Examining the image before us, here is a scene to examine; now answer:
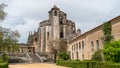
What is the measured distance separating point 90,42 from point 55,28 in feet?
129

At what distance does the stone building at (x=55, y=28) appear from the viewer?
8781 cm

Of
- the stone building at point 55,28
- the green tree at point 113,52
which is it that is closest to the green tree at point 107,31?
the green tree at point 113,52

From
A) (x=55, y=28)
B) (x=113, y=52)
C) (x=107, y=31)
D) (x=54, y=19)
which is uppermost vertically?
(x=54, y=19)

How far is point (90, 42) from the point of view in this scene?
49.0 meters

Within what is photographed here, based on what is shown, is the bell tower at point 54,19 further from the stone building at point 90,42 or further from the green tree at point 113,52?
the green tree at point 113,52

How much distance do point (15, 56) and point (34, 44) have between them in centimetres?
2484

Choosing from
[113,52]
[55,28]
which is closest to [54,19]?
[55,28]

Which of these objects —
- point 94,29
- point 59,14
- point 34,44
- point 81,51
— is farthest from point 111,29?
point 34,44

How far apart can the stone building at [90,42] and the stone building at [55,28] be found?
2072 centimetres

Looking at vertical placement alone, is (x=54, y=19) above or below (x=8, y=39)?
above

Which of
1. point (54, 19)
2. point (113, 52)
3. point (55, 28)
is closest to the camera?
point (113, 52)

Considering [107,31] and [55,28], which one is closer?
[107,31]

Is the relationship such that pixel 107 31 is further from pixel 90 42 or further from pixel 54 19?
pixel 54 19

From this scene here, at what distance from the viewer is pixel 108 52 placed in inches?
1179
